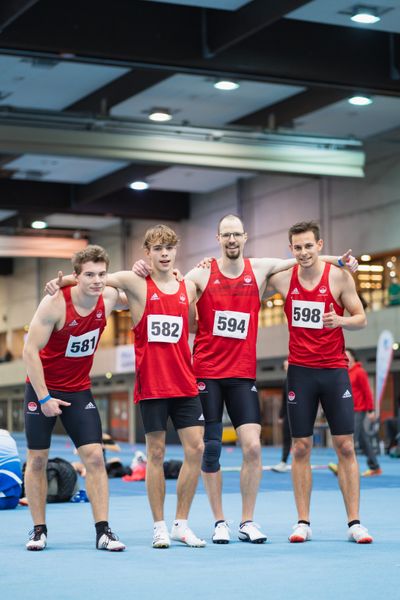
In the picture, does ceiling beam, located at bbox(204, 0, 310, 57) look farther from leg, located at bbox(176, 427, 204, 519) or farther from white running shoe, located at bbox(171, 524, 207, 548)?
white running shoe, located at bbox(171, 524, 207, 548)

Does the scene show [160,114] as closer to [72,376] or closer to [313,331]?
[313,331]

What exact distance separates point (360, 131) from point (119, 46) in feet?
38.5

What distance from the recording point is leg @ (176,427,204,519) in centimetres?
696

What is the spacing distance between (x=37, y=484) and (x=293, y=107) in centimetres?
1533

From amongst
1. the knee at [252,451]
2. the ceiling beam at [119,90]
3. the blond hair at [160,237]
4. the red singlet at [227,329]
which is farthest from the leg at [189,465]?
the ceiling beam at [119,90]

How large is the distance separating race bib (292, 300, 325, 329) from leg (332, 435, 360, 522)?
785 mm

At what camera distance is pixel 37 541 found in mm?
6793

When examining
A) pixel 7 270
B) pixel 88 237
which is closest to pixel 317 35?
pixel 88 237

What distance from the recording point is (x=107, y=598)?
486 centimetres

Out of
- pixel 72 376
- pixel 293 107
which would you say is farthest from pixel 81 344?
pixel 293 107

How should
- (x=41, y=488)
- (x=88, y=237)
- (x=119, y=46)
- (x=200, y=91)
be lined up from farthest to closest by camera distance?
(x=88, y=237) < (x=200, y=91) < (x=119, y=46) < (x=41, y=488)

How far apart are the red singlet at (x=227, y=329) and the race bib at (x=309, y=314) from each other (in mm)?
289

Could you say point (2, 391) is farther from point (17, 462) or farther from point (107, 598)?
point (107, 598)

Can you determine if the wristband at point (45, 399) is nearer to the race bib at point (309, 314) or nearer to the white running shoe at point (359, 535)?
the race bib at point (309, 314)
